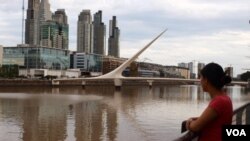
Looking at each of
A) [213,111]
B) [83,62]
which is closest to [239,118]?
[213,111]

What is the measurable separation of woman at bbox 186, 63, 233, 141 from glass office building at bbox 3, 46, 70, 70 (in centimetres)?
11901

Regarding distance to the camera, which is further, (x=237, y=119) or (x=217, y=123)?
(x=237, y=119)

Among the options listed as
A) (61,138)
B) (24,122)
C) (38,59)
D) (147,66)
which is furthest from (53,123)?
(147,66)

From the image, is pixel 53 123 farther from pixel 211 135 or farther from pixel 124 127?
pixel 211 135

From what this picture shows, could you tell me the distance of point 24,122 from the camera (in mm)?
23500

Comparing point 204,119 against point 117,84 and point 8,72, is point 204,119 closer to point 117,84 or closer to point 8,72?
point 117,84

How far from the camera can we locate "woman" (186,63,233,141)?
2.75 meters

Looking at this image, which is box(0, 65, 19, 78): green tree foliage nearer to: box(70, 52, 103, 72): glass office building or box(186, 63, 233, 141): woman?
box(70, 52, 103, 72): glass office building

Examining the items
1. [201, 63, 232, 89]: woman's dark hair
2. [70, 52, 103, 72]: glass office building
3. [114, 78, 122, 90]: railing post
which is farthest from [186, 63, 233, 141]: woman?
[70, 52, 103, 72]: glass office building

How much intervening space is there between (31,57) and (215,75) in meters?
121

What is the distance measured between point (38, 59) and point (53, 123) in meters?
99.4

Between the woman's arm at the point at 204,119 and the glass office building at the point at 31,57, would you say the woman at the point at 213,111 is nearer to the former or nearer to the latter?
the woman's arm at the point at 204,119

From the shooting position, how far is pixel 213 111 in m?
2.75

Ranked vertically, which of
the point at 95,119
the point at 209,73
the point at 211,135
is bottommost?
the point at 95,119
